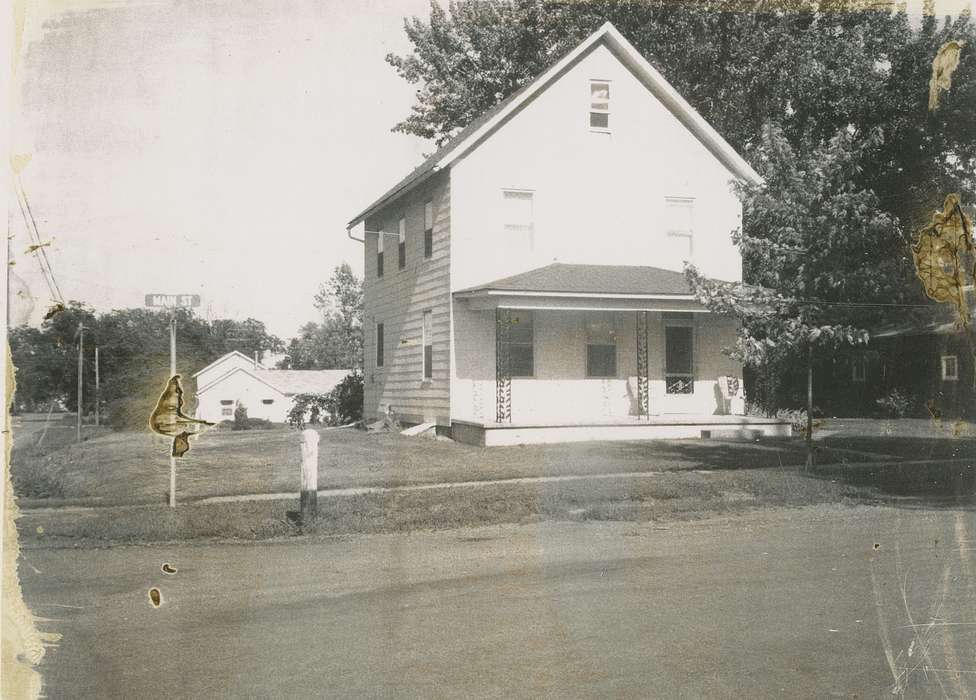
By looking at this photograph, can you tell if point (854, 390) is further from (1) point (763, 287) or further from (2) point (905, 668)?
(2) point (905, 668)

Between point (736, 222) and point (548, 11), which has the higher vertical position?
point (548, 11)

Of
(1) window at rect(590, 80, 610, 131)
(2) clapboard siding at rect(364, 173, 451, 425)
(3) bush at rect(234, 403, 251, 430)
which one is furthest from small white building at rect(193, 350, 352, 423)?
(1) window at rect(590, 80, 610, 131)

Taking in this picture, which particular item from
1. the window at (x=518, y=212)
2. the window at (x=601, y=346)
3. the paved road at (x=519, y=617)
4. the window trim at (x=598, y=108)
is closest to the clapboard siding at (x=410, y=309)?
the window at (x=518, y=212)

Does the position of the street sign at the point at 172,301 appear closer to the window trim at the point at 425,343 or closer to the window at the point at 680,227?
the window trim at the point at 425,343

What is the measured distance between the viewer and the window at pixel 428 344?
18.8m

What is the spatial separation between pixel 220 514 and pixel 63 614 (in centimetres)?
358

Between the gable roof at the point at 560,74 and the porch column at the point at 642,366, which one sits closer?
the gable roof at the point at 560,74

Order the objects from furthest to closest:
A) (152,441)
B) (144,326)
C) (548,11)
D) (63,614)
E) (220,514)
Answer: (548,11), (152,441), (220,514), (144,326), (63,614)

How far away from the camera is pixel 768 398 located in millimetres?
19766

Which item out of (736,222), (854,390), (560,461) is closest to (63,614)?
(560,461)

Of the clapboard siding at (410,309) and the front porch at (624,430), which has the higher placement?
the clapboard siding at (410,309)

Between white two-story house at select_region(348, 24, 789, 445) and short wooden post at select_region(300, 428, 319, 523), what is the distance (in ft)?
23.7

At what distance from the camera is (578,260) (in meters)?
18.2

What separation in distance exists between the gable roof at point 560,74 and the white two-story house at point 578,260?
37mm
